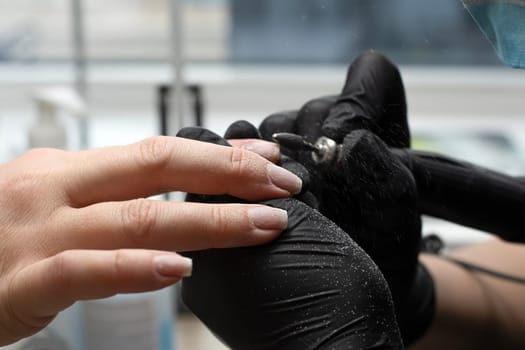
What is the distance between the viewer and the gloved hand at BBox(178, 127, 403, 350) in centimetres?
44

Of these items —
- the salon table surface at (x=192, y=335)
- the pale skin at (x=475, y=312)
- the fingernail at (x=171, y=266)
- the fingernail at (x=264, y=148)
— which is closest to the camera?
the fingernail at (x=171, y=266)

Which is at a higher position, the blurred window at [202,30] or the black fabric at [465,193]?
the blurred window at [202,30]

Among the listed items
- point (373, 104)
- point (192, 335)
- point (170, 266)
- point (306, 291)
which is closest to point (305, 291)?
point (306, 291)

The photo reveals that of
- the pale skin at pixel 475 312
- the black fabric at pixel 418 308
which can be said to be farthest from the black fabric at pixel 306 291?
the pale skin at pixel 475 312

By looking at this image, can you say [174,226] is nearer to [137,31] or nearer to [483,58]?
[483,58]

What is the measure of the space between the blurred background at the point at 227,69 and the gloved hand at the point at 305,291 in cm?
17

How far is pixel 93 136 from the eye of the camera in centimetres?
121

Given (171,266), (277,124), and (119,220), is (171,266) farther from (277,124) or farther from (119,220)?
(277,124)

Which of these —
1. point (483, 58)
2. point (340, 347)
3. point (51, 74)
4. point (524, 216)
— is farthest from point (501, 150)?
point (51, 74)

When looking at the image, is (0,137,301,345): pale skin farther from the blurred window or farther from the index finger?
the blurred window

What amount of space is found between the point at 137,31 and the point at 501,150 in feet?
3.04

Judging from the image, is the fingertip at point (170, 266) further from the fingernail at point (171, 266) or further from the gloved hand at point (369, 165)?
the gloved hand at point (369, 165)

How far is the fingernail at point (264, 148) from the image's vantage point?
20.6 inches

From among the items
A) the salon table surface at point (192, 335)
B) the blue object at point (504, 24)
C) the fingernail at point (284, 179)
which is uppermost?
the blue object at point (504, 24)
